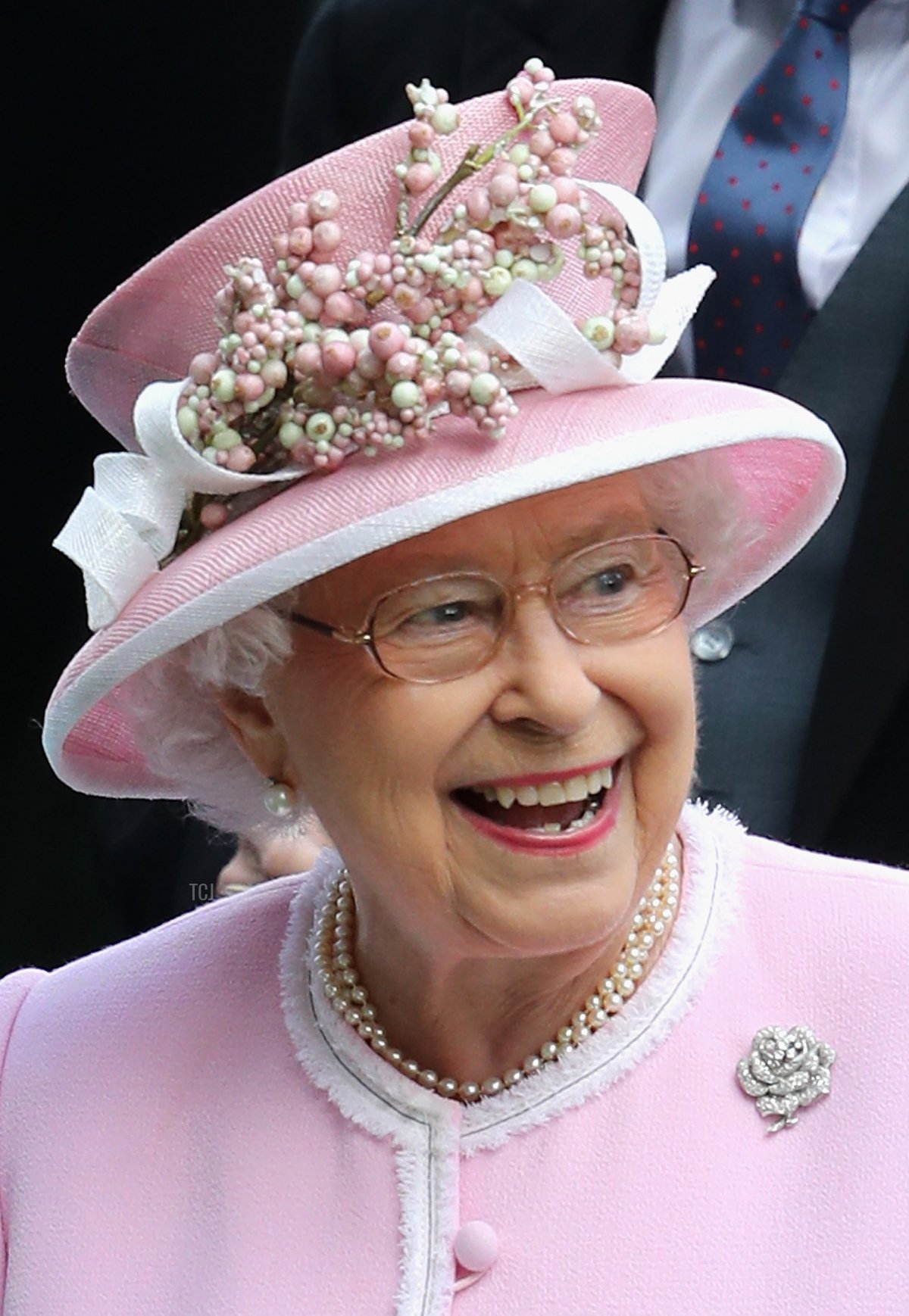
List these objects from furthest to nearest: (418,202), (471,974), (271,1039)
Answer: (271,1039) < (471,974) < (418,202)

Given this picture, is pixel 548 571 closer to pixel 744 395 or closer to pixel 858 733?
pixel 744 395

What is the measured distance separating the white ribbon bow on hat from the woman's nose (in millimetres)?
196

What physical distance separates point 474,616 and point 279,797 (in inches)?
12.4

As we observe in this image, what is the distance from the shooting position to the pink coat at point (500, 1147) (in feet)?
5.82

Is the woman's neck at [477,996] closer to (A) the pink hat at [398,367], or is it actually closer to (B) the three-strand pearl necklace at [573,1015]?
(B) the three-strand pearl necklace at [573,1015]

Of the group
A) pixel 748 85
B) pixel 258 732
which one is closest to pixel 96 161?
pixel 748 85

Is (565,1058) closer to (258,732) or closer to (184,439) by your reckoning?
(258,732)

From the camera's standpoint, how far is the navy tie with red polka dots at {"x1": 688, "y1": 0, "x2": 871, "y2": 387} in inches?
98.3

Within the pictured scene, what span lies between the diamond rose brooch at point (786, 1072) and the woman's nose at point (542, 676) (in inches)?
13.8

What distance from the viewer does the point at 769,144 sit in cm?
256

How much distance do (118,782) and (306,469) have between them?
1.74 ft

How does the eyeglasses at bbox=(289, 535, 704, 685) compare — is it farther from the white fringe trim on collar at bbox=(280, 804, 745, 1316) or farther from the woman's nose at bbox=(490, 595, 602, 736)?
the white fringe trim on collar at bbox=(280, 804, 745, 1316)

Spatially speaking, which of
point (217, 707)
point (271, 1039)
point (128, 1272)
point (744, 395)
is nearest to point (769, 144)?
point (744, 395)

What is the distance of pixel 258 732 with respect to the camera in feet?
6.37
